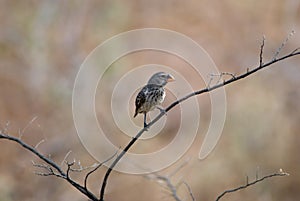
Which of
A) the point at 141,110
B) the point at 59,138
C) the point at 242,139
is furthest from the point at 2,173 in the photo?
the point at 141,110

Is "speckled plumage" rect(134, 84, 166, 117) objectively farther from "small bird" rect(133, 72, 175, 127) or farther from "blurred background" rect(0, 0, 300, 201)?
"blurred background" rect(0, 0, 300, 201)

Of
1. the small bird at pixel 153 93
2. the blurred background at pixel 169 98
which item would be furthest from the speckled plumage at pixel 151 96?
the blurred background at pixel 169 98

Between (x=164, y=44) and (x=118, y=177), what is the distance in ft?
8.07

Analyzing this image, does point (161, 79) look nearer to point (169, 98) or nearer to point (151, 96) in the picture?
point (151, 96)

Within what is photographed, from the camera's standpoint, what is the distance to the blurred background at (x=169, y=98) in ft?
30.3

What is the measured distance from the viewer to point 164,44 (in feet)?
34.3

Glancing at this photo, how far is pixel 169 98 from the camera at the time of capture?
Answer: 961 centimetres

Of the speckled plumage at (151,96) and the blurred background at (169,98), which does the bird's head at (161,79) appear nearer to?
the speckled plumage at (151,96)

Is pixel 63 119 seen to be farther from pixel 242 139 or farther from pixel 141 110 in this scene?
pixel 141 110

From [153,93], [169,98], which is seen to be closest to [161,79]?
[153,93]

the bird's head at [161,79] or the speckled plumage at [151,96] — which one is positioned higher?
the bird's head at [161,79]

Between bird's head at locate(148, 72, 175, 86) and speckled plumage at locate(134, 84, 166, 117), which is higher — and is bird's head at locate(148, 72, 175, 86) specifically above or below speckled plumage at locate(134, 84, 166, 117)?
above

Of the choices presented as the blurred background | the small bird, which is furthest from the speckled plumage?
the blurred background

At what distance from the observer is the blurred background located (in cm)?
923
